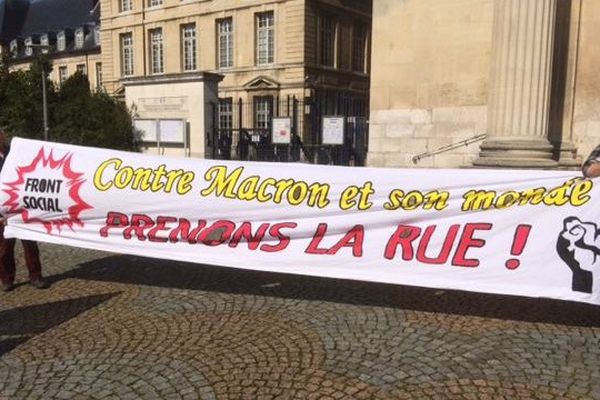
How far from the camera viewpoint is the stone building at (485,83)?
9320 millimetres

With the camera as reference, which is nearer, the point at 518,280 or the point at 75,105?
the point at 518,280

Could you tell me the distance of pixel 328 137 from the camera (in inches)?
635

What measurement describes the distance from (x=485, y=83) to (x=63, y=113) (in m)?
13.6

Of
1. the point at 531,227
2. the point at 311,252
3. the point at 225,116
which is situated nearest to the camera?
the point at 531,227

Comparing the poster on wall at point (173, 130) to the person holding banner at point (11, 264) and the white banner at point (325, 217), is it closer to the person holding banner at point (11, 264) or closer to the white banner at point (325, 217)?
the white banner at point (325, 217)

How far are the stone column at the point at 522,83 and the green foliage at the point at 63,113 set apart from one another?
10537 millimetres

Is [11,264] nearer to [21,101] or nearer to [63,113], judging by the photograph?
[63,113]

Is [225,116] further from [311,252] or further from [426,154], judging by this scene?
[311,252]

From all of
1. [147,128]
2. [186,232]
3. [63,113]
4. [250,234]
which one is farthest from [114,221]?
[63,113]

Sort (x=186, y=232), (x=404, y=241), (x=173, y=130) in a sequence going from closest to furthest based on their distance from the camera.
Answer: (x=404, y=241) → (x=186, y=232) → (x=173, y=130)

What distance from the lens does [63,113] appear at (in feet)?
61.5

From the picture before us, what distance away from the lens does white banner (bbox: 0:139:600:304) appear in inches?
182

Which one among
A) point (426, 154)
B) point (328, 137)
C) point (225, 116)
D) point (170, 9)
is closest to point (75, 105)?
point (328, 137)

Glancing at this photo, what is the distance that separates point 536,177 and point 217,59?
38874mm
